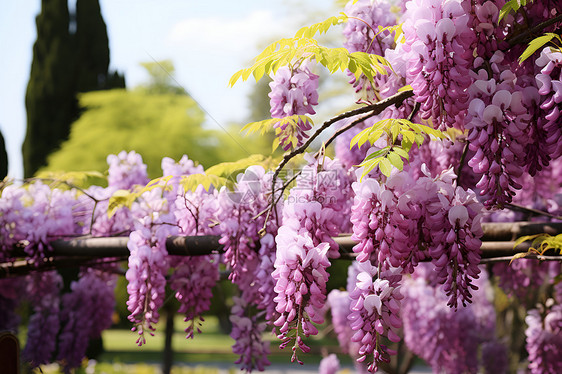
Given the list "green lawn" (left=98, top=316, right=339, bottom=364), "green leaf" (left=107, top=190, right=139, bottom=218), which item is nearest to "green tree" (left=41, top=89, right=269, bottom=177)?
"green lawn" (left=98, top=316, right=339, bottom=364)

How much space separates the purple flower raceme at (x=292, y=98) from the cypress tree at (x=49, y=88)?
1201cm

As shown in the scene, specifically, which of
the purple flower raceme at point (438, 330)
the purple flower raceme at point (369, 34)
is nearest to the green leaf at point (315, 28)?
the purple flower raceme at point (369, 34)

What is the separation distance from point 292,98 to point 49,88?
519 inches

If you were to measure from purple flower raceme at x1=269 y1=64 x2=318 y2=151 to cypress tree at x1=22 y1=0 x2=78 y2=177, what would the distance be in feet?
39.4

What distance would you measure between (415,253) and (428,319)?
3715 mm

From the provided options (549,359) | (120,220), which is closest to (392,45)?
(120,220)

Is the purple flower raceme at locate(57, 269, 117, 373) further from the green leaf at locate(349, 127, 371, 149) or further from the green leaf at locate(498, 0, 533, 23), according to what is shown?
the green leaf at locate(498, 0, 533, 23)

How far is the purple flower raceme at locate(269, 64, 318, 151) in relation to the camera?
244 centimetres

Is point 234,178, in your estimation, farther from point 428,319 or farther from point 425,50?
point 428,319

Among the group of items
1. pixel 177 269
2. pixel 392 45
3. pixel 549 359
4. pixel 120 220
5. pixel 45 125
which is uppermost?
pixel 45 125

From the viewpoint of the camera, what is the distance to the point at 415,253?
1984 mm

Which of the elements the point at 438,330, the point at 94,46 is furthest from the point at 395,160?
the point at 94,46

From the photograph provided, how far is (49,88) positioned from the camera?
14.1 metres

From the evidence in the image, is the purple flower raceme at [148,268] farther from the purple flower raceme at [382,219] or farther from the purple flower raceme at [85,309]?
the purple flower raceme at [85,309]
